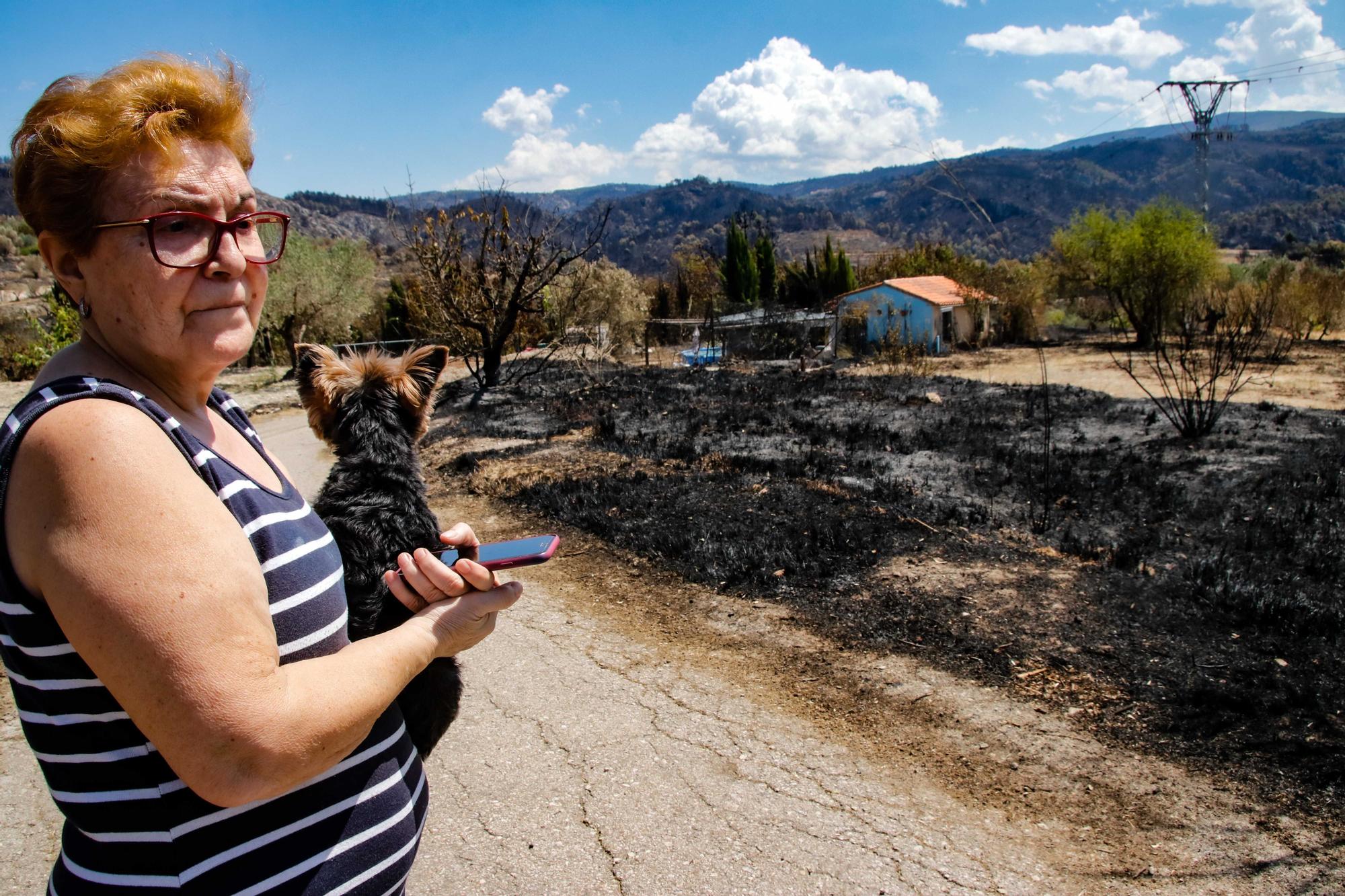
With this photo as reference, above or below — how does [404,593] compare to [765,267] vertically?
below

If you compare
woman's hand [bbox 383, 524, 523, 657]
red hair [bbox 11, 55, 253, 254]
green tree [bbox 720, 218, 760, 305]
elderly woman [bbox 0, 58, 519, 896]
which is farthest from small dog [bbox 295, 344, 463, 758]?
green tree [bbox 720, 218, 760, 305]

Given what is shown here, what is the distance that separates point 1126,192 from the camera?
197250mm

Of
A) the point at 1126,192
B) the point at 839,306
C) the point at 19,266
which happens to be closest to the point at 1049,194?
the point at 1126,192

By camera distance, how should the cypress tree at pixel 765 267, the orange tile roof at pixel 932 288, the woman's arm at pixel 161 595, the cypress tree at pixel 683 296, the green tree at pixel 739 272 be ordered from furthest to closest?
the cypress tree at pixel 765 267, the green tree at pixel 739 272, the cypress tree at pixel 683 296, the orange tile roof at pixel 932 288, the woman's arm at pixel 161 595

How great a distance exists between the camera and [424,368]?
2938 mm

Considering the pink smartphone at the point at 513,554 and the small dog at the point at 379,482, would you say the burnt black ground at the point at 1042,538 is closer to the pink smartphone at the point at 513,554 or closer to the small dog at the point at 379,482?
the small dog at the point at 379,482

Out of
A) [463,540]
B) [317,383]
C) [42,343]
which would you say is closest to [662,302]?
[42,343]

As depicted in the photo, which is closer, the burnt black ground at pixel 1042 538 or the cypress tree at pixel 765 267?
the burnt black ground at pixel 1042 538

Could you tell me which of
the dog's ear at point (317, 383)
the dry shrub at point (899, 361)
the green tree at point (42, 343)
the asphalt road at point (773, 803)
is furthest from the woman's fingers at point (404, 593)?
the green tree at point (42, 343)

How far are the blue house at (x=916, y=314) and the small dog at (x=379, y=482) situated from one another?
32648 mm

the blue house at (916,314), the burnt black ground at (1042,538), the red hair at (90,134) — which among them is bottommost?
the burnt black ground at (1042,538)

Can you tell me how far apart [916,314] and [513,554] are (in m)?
37.5

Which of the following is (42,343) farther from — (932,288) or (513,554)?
(932,288)

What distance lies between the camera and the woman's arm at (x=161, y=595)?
0.89 m
